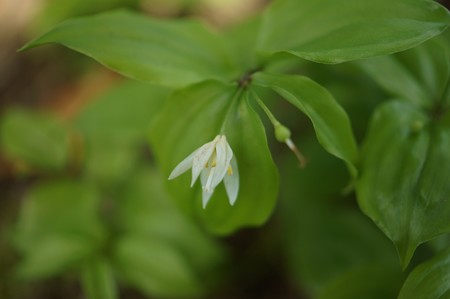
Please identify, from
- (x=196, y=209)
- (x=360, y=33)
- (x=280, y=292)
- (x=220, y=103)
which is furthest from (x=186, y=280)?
(x=360, y=33)

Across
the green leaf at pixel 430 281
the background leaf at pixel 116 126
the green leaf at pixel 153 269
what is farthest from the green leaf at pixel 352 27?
the green leaf at pixel 153 269

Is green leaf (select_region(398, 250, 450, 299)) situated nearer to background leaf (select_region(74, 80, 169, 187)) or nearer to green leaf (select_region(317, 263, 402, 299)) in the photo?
green leaf (select_region(317, 263, 402, 299))

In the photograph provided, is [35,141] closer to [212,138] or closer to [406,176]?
[212,138]

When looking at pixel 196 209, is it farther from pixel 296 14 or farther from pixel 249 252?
pixel 249 252

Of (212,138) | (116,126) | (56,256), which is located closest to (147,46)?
(212,138)

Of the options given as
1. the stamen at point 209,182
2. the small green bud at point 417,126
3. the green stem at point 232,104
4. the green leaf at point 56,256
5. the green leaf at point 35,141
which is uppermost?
the green leaf at point 35,141

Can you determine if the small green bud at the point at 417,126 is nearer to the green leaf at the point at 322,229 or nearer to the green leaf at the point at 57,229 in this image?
the green leaf at the point at 322,229

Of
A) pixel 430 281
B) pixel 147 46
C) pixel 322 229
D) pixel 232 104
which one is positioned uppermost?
pixel 147 46
